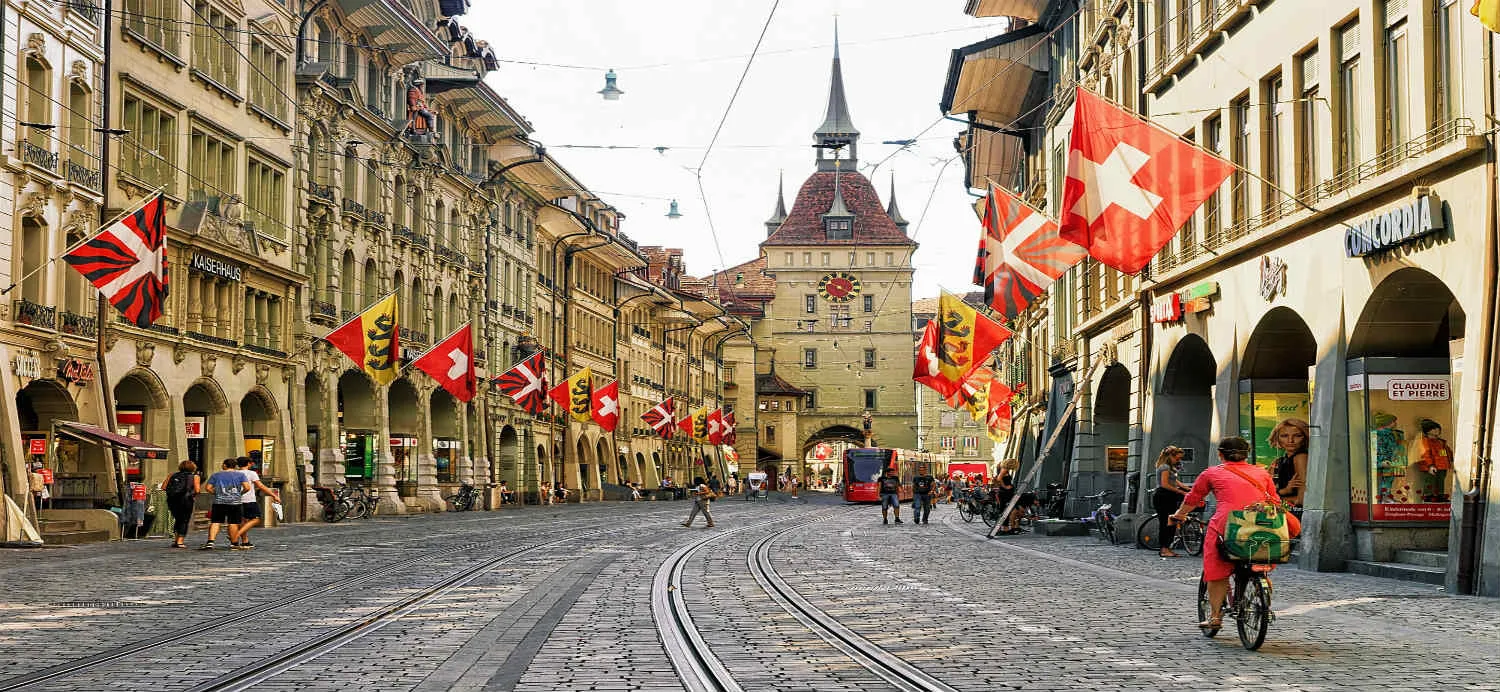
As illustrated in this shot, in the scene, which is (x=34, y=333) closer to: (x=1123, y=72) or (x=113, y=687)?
(x=1123, y=72)

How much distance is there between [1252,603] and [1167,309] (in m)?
17.6

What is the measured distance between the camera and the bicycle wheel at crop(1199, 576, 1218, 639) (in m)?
12.4

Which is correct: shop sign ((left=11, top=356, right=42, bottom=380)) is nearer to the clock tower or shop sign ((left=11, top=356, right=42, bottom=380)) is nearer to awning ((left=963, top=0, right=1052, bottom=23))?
awning ((left=963, top=0, right=1052, bottom=23))

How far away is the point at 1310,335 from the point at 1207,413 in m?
5.16

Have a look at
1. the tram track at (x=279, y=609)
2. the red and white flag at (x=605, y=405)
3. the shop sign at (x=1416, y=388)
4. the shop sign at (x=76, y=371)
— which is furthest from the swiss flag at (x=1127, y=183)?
the red and white flag at (x=605, y=405)

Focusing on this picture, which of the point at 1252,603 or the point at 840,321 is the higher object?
the point at 840,321

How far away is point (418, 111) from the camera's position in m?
53.6

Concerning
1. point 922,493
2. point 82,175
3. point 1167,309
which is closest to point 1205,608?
point 1167,309

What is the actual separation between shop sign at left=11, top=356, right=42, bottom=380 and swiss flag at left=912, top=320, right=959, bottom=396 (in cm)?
1779

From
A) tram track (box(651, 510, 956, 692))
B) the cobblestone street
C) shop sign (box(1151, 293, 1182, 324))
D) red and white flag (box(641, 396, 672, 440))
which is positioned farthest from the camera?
red and white flag (box(641, 396, 672, 440))

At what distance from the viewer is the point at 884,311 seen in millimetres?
136625

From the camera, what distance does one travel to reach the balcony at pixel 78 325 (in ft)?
105

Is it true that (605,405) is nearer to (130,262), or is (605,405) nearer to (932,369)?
(932,369)

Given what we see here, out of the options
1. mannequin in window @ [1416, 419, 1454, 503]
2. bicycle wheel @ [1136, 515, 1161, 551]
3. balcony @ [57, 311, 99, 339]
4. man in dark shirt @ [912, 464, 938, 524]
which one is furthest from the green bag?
man in dark shirt @ [912, 464, 938, 524]
